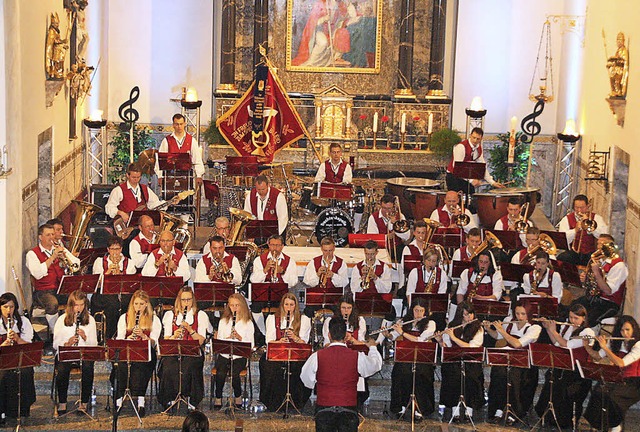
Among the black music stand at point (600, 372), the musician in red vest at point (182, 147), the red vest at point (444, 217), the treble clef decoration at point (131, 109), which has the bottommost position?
the black music stand at point (600, 372)

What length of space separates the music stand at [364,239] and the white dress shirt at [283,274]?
67.6 inches

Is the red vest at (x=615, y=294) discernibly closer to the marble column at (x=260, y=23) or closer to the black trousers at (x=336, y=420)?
the black trousers at (x=336, y=420)

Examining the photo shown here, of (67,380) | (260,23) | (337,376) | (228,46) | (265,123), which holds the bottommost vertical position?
(67,380)

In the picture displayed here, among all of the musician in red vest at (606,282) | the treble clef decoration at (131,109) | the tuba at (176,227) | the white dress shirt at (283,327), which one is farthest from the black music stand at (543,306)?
the treble clef decoration at (131,109)

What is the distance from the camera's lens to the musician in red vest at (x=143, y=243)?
51.5 feet

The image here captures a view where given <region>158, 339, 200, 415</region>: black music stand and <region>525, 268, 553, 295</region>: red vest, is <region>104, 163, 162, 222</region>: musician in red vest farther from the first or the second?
<region>525, 268, 553, 295</region>: red vest

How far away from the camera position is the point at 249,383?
14.4 meters

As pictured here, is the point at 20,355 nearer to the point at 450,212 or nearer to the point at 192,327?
the point at 192,327

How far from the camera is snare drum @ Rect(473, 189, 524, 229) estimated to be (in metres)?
18.8

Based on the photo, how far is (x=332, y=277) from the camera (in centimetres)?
1539

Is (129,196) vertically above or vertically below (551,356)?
above

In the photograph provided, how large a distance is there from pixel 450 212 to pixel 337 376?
6001 mm

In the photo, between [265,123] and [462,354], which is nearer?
[462,354]

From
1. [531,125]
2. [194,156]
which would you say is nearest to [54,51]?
[194,156]
